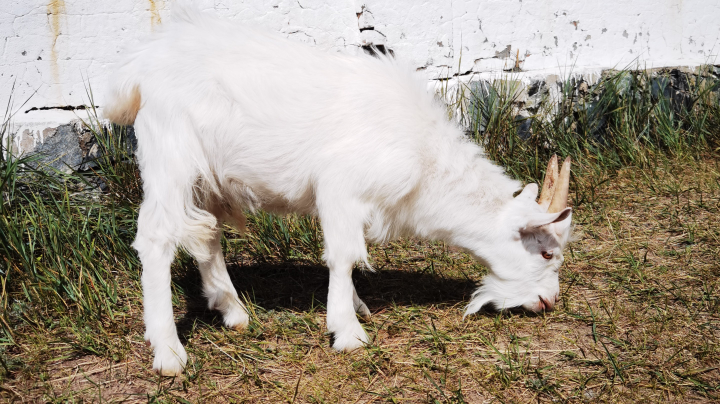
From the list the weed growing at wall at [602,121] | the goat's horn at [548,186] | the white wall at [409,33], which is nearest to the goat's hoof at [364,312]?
the goat's horn at [548,186]

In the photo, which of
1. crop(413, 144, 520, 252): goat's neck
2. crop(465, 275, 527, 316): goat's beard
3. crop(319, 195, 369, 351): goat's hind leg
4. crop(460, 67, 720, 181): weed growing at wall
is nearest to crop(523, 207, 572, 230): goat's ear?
crop(413, 144, 520, 252): goat's neck

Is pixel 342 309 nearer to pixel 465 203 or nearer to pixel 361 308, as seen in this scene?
pixel 361 308

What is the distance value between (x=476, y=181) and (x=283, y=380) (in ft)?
4.26

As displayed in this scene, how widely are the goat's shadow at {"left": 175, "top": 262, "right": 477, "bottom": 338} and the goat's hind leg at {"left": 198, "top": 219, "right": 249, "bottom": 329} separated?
12cm

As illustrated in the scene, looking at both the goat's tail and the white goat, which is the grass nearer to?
the white goat

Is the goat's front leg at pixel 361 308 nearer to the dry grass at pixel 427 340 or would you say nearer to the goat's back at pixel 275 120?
the dry grass at pixel 427 340

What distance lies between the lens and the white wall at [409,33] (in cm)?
402

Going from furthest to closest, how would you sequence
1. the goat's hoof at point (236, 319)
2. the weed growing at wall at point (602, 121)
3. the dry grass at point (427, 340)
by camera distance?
the weed growing at wall at point (602, 121) < the goat's hoof at point (236, 319) < the dry grass at point (427, 340)

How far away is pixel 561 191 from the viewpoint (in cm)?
300

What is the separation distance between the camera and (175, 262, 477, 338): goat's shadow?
3475 mm

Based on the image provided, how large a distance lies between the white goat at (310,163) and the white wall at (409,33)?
127 cm

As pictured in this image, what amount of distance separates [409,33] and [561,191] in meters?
2.23

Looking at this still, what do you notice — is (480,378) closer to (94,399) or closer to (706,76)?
(94,399)

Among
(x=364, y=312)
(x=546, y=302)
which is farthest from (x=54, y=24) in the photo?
(x=546, y=302)
